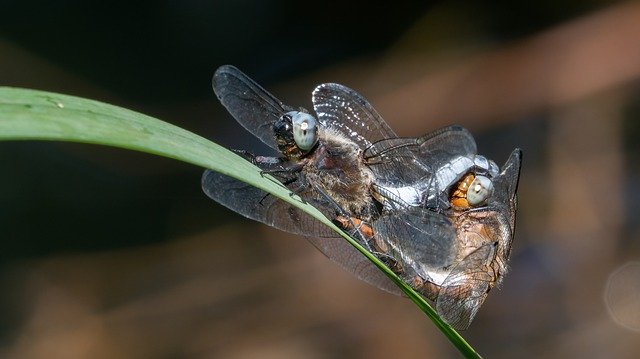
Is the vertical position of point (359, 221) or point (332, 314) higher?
point (359, 221)

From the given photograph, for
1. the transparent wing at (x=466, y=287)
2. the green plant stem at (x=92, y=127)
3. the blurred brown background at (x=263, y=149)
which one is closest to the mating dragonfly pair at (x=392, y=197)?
the transparent wing at (x=466, y=287)

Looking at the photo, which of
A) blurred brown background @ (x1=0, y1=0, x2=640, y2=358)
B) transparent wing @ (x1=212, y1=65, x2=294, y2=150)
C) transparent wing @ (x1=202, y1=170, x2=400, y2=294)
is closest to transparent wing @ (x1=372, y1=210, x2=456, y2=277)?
transparent wing @ (x1=202, y1=170, x2=400, y2=294)

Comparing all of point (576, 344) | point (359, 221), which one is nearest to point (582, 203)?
point (576, 344)

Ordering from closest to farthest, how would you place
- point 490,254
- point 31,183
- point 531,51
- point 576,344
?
point 490,254 → point 31,183 → point 576,344 → point 531,51

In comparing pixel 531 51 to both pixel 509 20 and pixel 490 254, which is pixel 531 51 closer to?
pixel 509 20

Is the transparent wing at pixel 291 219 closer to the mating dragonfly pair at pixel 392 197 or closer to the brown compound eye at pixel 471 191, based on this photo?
the mating dragonfly pair at pixel 392 197

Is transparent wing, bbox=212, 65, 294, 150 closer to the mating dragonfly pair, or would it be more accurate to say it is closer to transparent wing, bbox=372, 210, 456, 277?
the mating dragonfly pair
